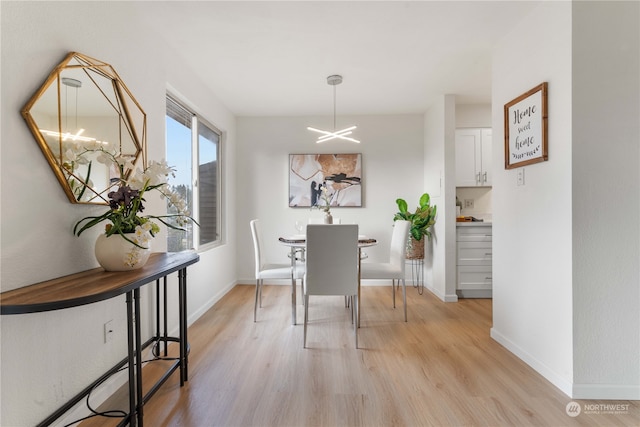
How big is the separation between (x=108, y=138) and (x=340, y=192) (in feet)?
10.3

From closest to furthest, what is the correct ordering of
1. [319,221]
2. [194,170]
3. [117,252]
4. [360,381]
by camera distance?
1. [117,252]
2. [360,381]
3. [194,170]
4. [319,221]

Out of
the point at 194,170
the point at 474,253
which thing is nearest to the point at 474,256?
the point at 474,253

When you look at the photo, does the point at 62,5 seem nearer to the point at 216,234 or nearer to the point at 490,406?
the point at 216,234

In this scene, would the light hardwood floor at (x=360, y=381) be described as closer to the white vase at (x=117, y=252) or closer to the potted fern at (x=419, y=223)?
the white vase at (x=117, y=252)

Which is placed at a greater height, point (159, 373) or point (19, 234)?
point (19, 234)

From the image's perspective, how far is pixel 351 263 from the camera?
249cm

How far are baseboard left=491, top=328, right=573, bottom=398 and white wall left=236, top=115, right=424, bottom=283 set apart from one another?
211 centimetres

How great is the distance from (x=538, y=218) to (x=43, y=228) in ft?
9.29

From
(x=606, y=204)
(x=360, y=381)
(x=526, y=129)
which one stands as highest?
(x=526, y=129)

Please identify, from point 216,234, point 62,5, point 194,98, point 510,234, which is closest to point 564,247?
point 510,234

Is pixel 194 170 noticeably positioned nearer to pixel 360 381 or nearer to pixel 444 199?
pixel 360 381

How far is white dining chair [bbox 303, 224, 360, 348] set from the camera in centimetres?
245

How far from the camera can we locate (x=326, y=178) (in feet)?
14.9

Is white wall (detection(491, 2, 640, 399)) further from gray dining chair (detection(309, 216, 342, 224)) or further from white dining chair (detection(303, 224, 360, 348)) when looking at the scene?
gray dining chair (detection(309, 216, 342, 224))
